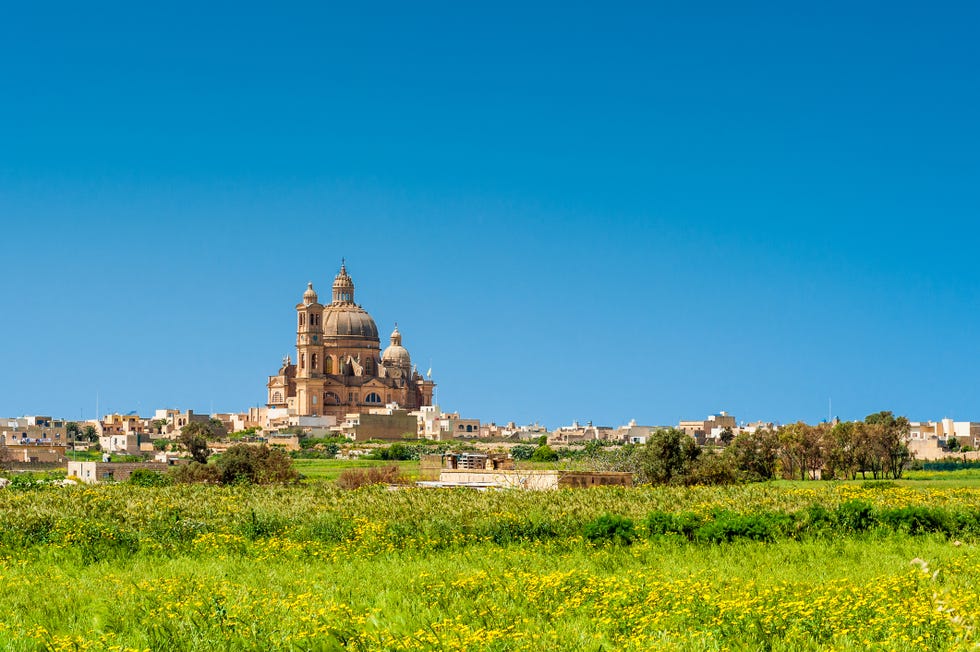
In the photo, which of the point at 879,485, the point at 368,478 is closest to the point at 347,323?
the point at 368,478

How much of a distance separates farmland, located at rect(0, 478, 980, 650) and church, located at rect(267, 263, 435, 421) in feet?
317

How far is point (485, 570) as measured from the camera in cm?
1546

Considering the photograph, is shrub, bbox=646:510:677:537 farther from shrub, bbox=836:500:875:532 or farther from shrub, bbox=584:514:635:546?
shrub, bbox=836:500:875:532

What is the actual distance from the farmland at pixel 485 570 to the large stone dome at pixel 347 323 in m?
102

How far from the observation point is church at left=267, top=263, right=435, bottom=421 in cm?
12406

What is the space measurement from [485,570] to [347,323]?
381 ft

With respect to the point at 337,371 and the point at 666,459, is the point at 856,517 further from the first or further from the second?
the point at 337,371

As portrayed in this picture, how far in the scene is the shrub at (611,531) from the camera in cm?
1961

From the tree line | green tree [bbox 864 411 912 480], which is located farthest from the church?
green tree [bbox 864 411 912 480]

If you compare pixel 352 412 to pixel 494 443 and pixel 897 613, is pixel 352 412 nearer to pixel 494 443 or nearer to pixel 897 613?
pixel 494 443

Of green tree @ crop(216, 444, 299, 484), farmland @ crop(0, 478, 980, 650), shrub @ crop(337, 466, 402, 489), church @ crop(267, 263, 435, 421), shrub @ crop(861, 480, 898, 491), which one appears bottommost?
farmland @ crop(0, 478, 980, 650)

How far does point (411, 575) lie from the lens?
15.5m

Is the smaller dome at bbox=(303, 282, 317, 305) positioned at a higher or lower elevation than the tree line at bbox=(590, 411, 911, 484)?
higher

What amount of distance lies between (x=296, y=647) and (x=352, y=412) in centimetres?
11501
